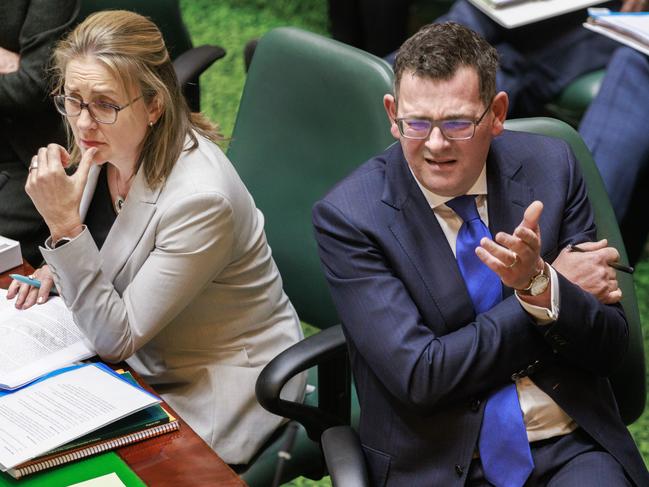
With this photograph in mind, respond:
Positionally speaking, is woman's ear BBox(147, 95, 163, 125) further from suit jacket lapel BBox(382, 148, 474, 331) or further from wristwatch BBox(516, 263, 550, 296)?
wristwatch BBox(516, 263, 550, 296)

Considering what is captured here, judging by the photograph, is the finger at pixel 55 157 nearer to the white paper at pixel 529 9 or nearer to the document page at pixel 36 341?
the document page at pixel 36 341

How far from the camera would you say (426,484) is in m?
1.86

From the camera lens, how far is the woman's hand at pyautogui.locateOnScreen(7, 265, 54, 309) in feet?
6.85

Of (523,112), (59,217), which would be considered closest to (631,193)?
(523,112)

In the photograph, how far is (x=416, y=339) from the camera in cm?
179

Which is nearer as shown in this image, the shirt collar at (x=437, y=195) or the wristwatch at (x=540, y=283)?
the wristwatch at (x=540, y=283)

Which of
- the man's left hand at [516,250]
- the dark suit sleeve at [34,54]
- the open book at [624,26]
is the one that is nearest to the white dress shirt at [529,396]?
the man's left hand at [516,250]

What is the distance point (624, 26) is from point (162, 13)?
140 cm

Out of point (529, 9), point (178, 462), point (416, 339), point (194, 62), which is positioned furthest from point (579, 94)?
point (178, 462)

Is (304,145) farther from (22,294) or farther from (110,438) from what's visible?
(110,438)

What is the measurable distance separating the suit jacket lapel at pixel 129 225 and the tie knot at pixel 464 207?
59 centimetres

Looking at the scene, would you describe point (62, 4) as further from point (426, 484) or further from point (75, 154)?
point (426, 484)

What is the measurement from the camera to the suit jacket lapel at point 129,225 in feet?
6.80

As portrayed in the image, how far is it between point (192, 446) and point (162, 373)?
0.47 metres
